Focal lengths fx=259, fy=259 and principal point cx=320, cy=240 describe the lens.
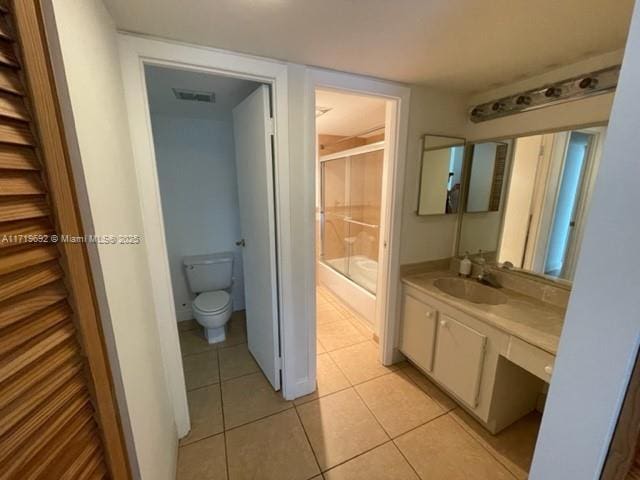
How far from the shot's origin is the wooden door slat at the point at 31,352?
47cm

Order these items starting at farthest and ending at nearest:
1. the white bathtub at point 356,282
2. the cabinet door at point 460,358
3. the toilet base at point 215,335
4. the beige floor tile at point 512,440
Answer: the white bathtub at point 356,282
the toilet base at point 215,335
the cabinet door at point 460,358
the beige floor tile at point 512,440

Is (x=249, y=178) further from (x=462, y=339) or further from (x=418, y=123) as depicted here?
(x=462, y=339)

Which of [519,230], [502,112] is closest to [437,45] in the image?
[502,112]

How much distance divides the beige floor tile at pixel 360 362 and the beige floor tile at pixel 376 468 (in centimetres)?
56

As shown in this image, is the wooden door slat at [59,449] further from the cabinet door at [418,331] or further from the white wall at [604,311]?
the cabinet door at [418,331]

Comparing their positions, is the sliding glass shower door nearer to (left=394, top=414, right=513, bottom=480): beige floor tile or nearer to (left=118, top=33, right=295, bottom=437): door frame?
(left=394, top=414, right=513, bottom=480): beige floor tile

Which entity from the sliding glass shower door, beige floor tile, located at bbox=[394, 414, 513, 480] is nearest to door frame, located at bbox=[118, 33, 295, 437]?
beige floor tile, located at bbox=[394, 414, 513, 480]

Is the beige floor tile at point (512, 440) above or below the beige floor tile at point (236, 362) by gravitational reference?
below

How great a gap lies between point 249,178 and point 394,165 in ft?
Answer: 3.52

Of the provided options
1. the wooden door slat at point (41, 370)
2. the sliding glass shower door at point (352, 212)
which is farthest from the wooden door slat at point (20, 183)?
the sliding glass shower door at point (352, 212)

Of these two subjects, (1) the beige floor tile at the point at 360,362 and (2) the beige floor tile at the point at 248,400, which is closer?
(2) the beige floor tile at the point at 248,400

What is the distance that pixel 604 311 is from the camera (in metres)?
0.54

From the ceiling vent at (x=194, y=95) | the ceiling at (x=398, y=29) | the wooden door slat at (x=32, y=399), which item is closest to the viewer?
the wooden door slat at (x=32, y=399)

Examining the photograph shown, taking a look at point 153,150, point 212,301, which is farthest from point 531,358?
→ point 212,301
